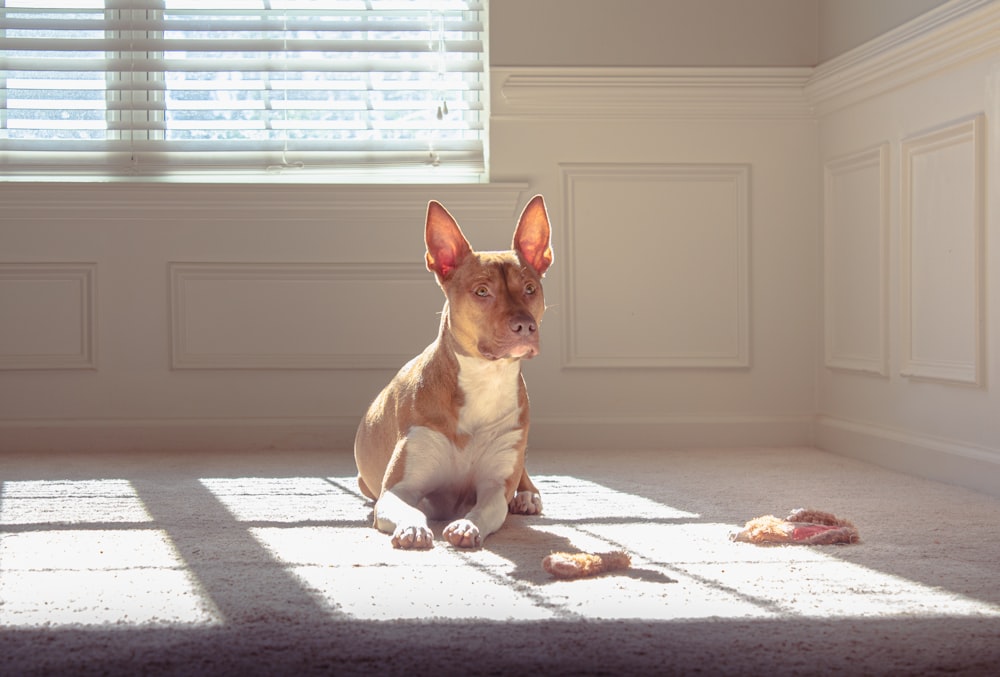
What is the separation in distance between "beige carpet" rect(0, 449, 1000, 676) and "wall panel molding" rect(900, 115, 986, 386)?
0.41 meters

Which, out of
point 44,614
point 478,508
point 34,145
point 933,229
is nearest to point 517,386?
point 478,508

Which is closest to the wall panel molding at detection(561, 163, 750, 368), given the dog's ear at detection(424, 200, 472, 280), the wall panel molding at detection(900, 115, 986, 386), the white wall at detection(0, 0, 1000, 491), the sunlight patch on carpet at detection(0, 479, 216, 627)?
the white wall at detection(0, 0, 1000, 491)

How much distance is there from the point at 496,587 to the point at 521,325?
25.5 inches

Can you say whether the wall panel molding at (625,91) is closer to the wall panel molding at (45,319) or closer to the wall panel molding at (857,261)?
the wall panel molding at (857,261)

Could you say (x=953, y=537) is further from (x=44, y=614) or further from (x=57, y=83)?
(x=57, y=83)

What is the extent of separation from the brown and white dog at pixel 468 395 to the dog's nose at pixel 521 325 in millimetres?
11

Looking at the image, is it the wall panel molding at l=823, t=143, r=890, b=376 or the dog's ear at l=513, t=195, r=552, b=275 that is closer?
the dog's ear at l=513, t=195, r=552, b=275

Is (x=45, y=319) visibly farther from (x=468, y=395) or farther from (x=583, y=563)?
(x=583, y=563)

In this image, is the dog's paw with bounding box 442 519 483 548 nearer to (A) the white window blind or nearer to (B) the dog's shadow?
(B) the dog's shadow

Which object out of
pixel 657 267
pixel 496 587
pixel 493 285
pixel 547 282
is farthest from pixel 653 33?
pixel 496 587

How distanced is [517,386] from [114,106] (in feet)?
8.33

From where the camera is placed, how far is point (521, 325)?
248 centimetres

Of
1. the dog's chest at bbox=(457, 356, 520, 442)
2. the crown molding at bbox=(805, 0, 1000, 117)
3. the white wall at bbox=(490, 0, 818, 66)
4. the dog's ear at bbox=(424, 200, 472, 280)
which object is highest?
the white wall at bbox=(490, 0, 818, 66)

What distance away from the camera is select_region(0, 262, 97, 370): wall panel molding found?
434 cm
